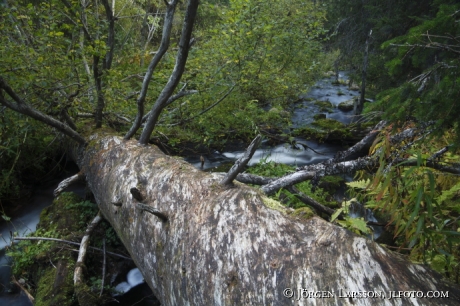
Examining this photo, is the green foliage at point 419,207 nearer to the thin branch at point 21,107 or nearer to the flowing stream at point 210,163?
the flowing stream at point 210,163

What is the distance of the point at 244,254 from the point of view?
1.61 m

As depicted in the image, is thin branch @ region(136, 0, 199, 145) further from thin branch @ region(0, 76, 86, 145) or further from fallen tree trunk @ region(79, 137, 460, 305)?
thin branch @ region(0, 76, 86, 145)

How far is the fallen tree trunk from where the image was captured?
1.31 meters

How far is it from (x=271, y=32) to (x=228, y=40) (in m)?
1.01

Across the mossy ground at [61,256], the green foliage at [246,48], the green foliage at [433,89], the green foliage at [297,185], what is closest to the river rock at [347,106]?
the green foliage at [246,48]

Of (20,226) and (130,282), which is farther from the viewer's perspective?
(20,226)

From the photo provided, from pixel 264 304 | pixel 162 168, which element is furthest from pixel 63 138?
pixel 264 304

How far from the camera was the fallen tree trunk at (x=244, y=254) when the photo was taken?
1312 mm

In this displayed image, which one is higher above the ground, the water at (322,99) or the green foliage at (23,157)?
the green foliage at (23,157)

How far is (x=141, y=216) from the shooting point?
2473 millimetres

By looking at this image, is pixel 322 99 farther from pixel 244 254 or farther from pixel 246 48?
pixel 244 254

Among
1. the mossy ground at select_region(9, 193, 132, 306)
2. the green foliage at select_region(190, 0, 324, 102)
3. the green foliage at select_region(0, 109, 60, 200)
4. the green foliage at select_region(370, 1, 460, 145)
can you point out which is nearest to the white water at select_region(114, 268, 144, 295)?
the mossy ground at select_region(9, 193, 132, 306)

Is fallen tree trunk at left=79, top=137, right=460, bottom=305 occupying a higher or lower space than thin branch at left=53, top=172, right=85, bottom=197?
higher

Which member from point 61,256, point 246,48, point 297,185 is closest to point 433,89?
point 297,185
